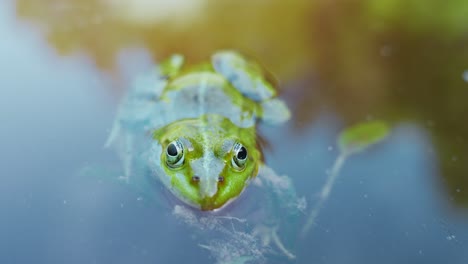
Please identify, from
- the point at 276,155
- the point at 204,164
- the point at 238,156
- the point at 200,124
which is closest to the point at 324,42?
the point at 276,155

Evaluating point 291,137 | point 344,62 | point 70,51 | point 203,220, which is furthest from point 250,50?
point 203,220

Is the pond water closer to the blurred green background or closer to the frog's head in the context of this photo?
the blurred green background

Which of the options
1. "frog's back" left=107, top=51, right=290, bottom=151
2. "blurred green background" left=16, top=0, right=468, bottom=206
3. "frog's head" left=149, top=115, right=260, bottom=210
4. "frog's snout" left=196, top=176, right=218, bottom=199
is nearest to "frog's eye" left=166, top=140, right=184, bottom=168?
"frog's head" left=149, top=115, right=260, bottom=210

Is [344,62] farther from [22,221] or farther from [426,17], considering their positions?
[22,221]

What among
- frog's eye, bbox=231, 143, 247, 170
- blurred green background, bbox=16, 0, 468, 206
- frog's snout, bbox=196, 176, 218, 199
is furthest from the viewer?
blurred green background, bbox=16, 0, 468, 206

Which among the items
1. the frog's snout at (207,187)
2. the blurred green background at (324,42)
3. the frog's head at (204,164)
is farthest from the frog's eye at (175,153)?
the blurred green background at (324,42)

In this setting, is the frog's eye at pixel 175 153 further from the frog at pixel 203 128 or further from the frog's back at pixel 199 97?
the frog's back at pixel 199 97

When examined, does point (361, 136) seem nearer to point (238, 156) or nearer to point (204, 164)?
point (238, 156)
